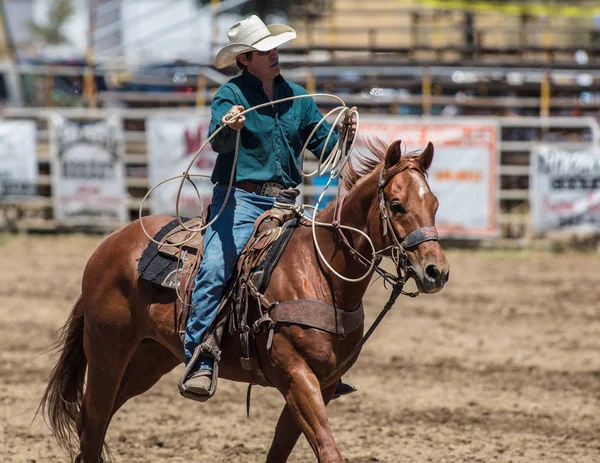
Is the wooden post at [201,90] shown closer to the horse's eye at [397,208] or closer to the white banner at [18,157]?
the white banner at [18,157]

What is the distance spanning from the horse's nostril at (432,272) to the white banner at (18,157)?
1194 cm

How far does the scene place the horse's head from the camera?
3.72 m

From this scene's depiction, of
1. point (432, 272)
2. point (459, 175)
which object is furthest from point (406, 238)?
point (459, 175)

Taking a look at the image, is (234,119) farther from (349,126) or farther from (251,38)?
(349,126)

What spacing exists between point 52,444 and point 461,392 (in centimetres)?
307

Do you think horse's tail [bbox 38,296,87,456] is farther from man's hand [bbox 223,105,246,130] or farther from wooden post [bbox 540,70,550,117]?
wooden post [bbox 540,70,550,117]

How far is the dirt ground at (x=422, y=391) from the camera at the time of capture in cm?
559

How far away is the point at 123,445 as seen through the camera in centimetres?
567

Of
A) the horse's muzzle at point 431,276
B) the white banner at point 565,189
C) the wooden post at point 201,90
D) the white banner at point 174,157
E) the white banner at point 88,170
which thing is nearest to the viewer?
the horse's muzzle at point 431,276

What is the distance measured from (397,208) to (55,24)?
116 ft

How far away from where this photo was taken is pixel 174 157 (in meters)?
14.1

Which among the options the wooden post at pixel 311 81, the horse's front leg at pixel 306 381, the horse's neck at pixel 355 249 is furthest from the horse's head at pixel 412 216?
the wooden post at pixel 311 81

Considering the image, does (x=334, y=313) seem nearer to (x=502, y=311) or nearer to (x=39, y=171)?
(x=502, y=311)

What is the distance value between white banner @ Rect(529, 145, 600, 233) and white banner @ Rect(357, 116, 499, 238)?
2.02 feet
